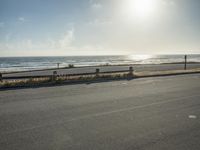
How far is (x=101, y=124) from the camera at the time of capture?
6152 mm

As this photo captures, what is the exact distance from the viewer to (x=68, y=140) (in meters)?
4.98

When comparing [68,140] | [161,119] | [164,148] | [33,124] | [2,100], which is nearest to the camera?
[164,148]

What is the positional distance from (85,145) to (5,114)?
364cm

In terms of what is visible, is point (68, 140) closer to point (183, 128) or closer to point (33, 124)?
point (33, 124)

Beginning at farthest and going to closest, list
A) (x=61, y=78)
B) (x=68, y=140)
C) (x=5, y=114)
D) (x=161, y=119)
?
(x=61, y=78) < (x=5, y=114) < (x=161, y=119) < (x=68, y=140)

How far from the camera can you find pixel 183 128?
5730 millimetres

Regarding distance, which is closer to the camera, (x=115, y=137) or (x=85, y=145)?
(x=85, y=145)

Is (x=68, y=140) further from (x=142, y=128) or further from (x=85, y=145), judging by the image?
(x=142, y=128)

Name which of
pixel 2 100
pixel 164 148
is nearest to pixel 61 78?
pixel 2 100

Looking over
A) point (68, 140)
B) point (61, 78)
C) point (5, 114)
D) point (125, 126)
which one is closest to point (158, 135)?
point (125, 126)

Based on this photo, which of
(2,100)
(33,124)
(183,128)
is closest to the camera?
(183,128)

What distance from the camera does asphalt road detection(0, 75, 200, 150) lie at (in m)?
4.77

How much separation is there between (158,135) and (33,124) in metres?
3.21

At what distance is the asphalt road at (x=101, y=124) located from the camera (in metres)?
4.77
